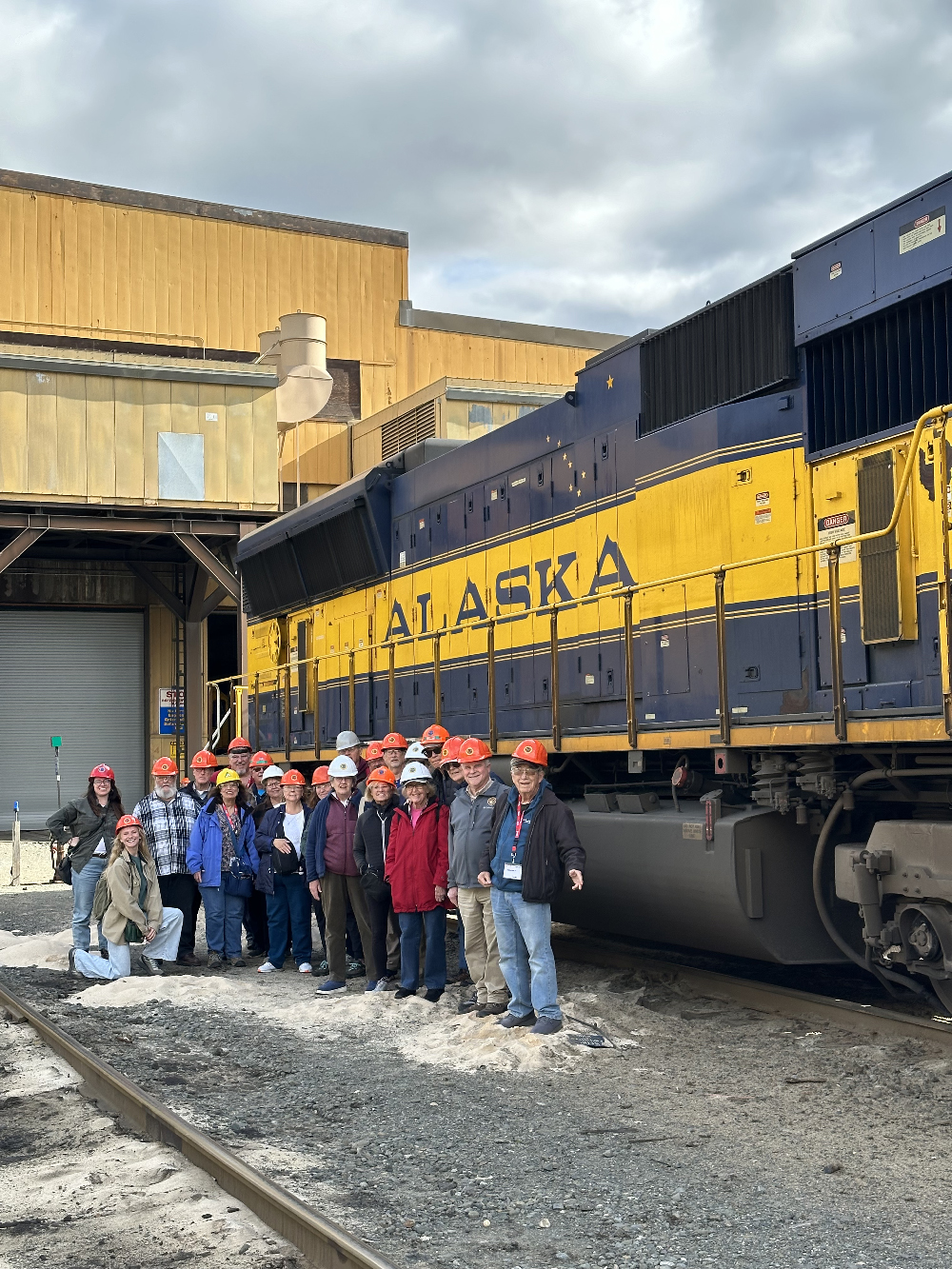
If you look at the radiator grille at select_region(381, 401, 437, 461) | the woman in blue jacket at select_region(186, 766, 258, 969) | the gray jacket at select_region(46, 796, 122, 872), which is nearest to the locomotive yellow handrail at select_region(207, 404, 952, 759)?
the woman in blue jacket at select_region(186, 766, 258, 969)

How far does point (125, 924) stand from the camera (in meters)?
10.1

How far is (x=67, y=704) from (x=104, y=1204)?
25.9 m

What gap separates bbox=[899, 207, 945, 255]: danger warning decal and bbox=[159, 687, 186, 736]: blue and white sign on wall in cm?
2461

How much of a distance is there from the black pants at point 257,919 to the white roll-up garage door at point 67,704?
18951 millimetres

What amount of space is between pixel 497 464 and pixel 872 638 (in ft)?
15.9

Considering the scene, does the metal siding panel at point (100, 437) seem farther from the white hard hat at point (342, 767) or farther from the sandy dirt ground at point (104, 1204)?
the sandy dirt ground at point (104, 1204)

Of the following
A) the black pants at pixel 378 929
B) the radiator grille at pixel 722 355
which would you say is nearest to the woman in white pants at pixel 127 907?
the black pants at pixel 378 929

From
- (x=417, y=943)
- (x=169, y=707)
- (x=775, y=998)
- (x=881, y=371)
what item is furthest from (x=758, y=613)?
(x=169, y=707)

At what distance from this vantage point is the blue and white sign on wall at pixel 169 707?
2986 centimetres

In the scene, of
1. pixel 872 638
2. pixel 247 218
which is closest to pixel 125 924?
pixel 872 638

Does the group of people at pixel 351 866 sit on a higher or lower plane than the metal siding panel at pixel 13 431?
lower

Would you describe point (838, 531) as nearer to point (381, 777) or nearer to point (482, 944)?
point (482, 944)

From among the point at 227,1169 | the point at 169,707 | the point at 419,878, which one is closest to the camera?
the point at 227,1169

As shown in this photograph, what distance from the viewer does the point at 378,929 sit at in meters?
9.39
